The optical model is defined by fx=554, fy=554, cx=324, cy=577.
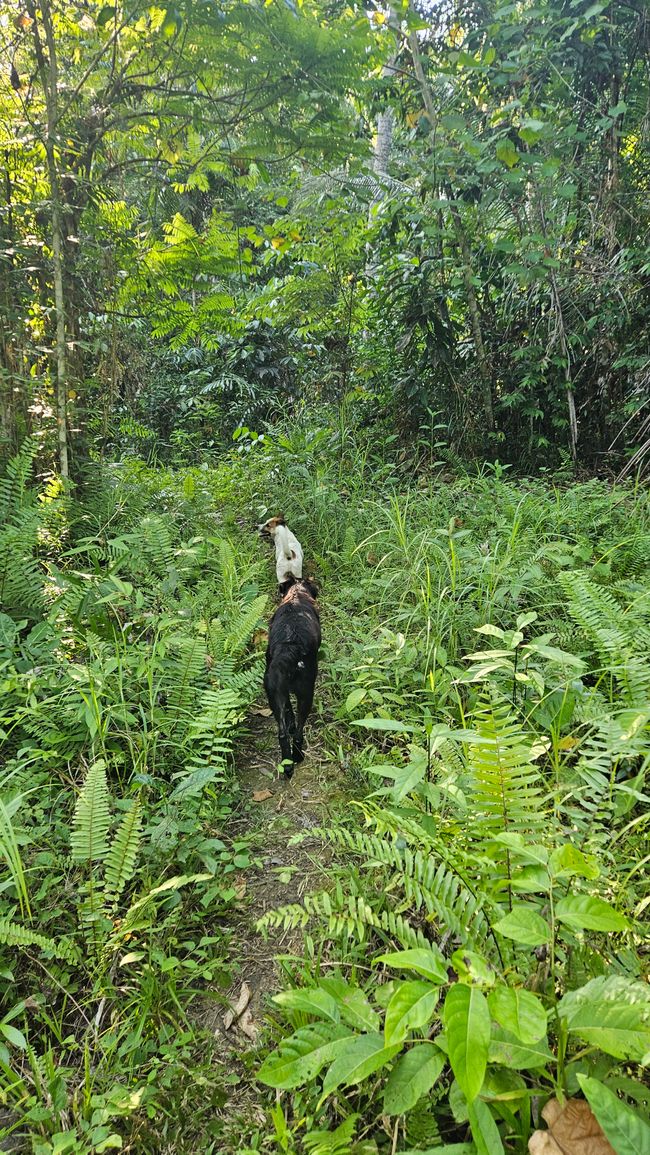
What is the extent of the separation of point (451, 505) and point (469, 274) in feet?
8.03

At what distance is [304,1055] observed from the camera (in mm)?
1155

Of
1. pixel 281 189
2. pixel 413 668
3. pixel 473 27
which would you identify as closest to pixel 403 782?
pixel 413 668

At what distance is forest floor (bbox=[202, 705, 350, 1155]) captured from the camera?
147cm

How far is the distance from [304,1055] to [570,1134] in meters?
0.51

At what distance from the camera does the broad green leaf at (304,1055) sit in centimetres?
112

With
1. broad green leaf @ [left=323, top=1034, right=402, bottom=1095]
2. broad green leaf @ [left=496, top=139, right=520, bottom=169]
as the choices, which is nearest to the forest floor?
broad green leaf @ [left=323, top=1034, right=402, bottom=1095]

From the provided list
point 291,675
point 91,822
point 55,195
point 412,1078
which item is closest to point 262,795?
point 291,675

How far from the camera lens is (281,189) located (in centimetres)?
549

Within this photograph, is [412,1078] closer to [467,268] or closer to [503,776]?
[503,776]

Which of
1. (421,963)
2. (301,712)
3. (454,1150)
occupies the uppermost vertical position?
(421,963)

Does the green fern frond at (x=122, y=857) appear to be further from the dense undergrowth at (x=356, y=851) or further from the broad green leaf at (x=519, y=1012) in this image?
the broad green leaf at (x=519, y=1012)

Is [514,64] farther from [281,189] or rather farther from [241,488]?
[241,488]

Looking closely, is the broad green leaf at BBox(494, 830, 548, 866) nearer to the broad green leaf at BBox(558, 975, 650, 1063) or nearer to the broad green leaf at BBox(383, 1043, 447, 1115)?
the broad green leaf at BBox(558, 975, 650, 1063)

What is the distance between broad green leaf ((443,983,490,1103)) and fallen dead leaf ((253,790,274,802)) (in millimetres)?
1577
